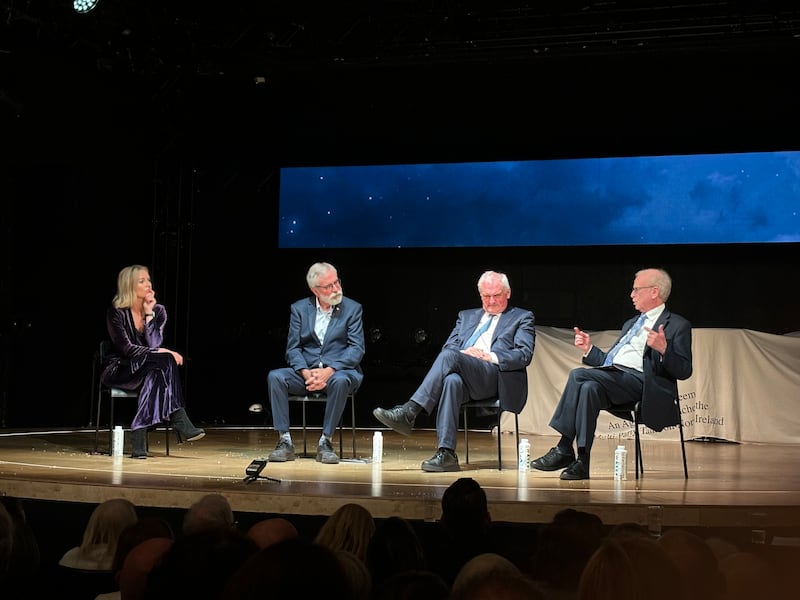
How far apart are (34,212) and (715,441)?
6133mm

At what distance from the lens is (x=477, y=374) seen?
16.9 ft

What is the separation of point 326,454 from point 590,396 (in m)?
1.54

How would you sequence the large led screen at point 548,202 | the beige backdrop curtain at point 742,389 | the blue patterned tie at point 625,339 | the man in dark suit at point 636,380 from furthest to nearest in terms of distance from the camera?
the large led screen at point 548,202 < the beige backdrop curtain at point 742,389 < the blue patterned tie at point 625,339 < the man in dark suit at point 636,380

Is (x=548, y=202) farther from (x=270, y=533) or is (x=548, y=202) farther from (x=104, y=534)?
(x=270, y=533)

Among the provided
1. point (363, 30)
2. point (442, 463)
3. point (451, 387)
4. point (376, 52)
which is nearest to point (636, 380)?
point (451, 387)

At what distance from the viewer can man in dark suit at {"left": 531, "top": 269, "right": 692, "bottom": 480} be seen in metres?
4.79

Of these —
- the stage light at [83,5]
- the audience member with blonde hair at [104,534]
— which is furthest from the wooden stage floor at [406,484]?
the stage light at [83,5]

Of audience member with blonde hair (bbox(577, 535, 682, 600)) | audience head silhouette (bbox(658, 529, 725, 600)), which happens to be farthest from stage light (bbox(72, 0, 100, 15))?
audience member with blonde hair (bbox(577, 535, 682, 600))

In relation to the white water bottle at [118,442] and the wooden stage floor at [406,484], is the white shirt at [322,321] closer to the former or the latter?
the wooden stage floor at [406,484]

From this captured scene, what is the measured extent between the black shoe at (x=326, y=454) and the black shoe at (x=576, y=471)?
136cm

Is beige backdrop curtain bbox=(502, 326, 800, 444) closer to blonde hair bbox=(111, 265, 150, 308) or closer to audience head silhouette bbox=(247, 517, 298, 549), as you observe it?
blonde hair bbox=(111, 265, 150, 308)

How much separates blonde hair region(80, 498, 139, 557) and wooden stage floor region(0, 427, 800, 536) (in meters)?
1.33

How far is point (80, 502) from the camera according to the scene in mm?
4180

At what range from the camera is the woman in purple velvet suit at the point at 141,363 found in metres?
5.73
